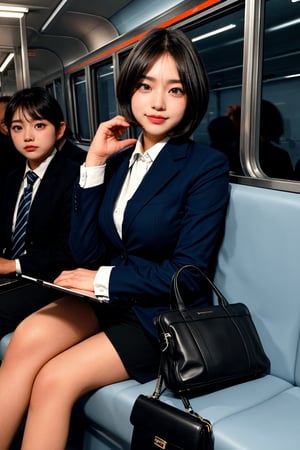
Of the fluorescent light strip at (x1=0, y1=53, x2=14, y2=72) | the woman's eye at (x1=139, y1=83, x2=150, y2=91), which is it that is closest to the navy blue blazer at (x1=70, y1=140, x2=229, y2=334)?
the woman's eye at (x1=139, y1=83, x2=150, y2=91)

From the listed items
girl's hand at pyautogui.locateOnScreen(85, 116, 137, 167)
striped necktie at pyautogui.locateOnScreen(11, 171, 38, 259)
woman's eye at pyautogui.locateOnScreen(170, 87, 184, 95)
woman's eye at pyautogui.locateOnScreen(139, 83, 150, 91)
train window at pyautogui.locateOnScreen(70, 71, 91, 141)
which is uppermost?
train window at pyautogui.locateOnScreen(70, 71, 91, 141)

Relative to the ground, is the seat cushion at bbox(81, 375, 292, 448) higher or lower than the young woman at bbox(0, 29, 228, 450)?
lower

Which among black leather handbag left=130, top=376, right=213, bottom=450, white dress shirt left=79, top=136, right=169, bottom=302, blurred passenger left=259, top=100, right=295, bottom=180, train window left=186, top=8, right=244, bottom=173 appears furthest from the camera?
train window left=186, top=8, right=244, bottom=173

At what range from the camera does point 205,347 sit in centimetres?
141

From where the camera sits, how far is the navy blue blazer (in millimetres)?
1605

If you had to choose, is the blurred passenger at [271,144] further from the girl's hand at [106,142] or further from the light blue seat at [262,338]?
the girl's hand at [106,142]

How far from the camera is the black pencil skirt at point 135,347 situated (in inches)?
63.0

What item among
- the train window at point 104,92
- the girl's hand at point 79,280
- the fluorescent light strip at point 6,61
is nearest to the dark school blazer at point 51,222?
the girl's hand at point 79,280

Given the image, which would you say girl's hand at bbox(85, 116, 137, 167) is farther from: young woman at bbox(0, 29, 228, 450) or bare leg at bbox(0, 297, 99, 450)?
bare leg at bbox(0, 297, 99, 450)

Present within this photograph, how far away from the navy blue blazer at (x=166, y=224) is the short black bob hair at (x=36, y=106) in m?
0.77

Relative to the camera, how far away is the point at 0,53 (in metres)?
6.57

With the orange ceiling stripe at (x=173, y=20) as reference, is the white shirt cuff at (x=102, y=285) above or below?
below

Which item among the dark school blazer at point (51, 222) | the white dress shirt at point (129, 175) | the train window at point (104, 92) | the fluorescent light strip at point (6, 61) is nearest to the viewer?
the white dress shirt at point (129, 175)

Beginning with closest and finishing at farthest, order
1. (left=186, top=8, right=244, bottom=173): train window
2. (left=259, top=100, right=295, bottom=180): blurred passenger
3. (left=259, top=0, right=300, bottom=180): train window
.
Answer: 1. (left=259, top=0, right=300, bottom=180): train window
2. (left=259, top=100, right=295, bottom=180): blurred passenger
3. (left=186, top=8, right=244, bottom=173): train window
